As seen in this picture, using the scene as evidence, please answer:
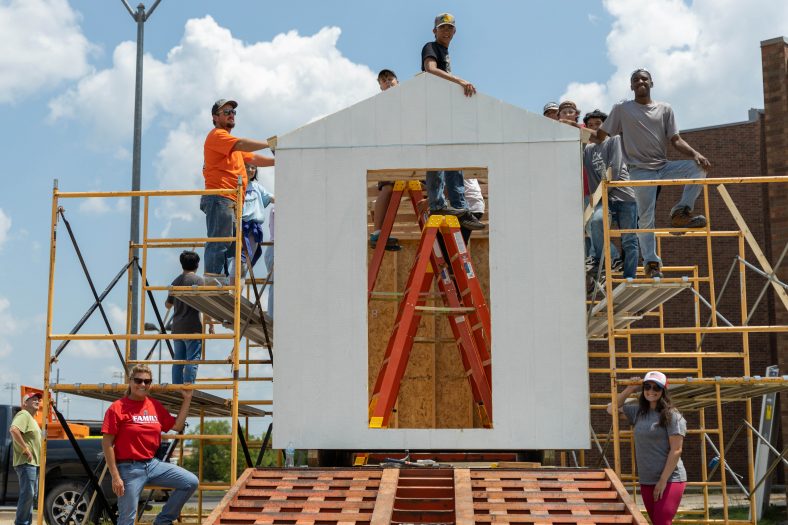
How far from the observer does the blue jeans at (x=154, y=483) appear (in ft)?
29.0

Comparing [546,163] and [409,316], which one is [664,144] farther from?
[409,316]

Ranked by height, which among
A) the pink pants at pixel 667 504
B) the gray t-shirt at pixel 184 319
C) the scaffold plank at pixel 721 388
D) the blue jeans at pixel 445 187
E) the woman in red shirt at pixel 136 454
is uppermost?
the blue jeans at pixel 445 187

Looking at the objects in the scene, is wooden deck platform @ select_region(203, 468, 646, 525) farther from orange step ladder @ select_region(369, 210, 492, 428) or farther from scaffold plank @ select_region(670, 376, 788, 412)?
scaffold plank @ select_region(670, 376, 788, 412)

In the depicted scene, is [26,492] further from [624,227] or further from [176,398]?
[624,227]

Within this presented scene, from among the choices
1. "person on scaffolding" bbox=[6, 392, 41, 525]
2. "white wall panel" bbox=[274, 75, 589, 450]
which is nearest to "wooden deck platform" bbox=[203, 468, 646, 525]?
"white wall panel" bbox=[274, 75, 589, 450]

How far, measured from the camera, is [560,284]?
9344 mm

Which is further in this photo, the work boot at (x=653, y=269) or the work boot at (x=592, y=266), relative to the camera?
the work boot at (x=592, y=266)

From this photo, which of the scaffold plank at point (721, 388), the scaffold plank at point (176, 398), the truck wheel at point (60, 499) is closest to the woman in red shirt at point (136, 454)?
the scaffold plank at point (176, 398)

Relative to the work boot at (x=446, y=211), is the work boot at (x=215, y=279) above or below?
below

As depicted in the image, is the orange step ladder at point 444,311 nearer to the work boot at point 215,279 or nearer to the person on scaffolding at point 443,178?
the person on scaffolding at point 443,178

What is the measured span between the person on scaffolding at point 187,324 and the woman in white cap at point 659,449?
15.0 feet

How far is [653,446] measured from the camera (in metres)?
8.70

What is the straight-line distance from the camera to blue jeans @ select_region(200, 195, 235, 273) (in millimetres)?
10961

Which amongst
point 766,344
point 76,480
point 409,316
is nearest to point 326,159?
point 409,316
